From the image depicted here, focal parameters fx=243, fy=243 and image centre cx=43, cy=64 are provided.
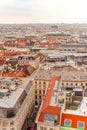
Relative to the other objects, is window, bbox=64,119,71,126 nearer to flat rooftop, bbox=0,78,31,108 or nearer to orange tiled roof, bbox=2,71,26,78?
flat rooftop, bbox=0,78,31,108

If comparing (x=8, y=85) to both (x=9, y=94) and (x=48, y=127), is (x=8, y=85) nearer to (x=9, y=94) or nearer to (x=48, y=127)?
(x=9, y=94)

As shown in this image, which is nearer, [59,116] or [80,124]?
[80,124]

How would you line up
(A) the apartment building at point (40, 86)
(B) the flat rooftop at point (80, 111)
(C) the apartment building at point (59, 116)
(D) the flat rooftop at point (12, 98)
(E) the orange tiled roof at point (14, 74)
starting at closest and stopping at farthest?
(C) the apartment building at point (59, 116) → (B) the flat rooftop at point (80, 111) → (D) the flat rooftop at point (12, 98) → (A) the apartment building at point (40, 86) → (E) the orange tiled roof at point (14, 74)

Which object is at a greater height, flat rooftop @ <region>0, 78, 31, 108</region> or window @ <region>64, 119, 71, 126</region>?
flat rooftop @ <region>0, 78, 31, 108</region>

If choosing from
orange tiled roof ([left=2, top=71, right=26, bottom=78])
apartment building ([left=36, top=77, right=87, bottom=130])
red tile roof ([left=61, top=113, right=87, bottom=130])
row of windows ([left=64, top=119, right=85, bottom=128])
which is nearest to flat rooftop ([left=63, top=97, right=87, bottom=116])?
apartment building ([left=36, top=77, right=87, bottom=130])

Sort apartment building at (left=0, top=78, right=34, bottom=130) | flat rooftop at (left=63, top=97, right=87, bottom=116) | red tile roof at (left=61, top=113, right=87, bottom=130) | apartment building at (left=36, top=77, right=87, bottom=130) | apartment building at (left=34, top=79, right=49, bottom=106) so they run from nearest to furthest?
apartment building at (left=36, top=77, right=87, bottom=130) < red tile roof at (left=61, top=113, right=87, bottom=130) < apartment building at (left=0, top=78, right=34, bottom=130) < flat rooftop at (left=63, top=97, right=87, bottom=116) < apartment building at (left=34, top=79, right=49, bottom=106)

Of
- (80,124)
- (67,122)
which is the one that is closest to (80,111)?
(80,124)

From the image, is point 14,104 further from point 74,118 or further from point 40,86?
point 40,86

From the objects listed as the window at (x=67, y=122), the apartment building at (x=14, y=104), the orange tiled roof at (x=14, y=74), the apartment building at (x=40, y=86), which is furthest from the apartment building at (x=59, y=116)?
the orange tiled roof at (x=14, y=74)

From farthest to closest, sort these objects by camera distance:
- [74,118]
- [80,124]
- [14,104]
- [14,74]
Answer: [14,74], [14,104], [74,118], [80,124]

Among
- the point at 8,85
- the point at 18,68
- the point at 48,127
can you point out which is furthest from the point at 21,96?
the point at 18,68

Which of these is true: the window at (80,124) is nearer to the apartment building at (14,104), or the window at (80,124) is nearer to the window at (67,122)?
the window at (67,122)
